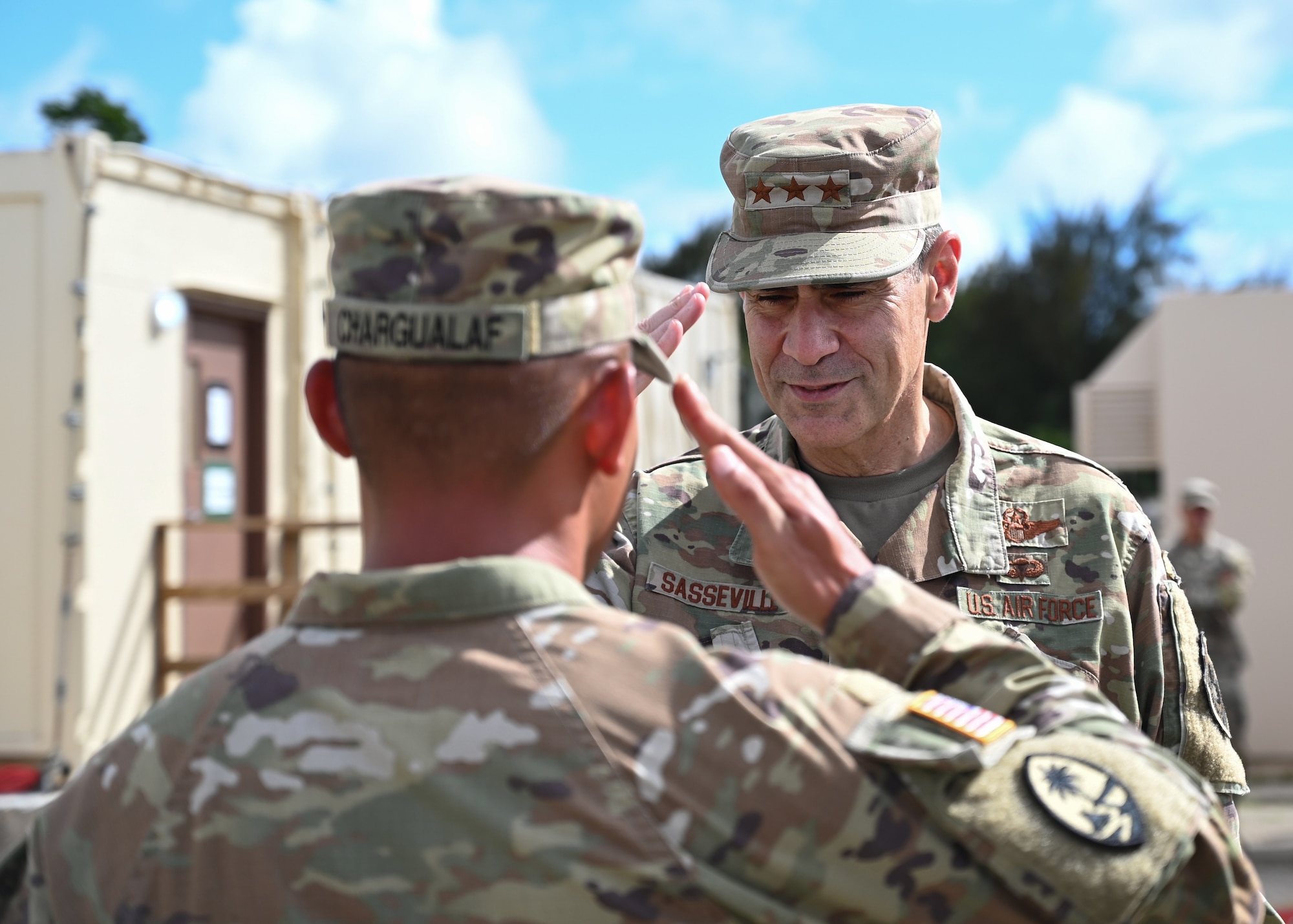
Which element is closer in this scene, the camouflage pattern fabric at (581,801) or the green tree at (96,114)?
the camouflage pattern fabric at (581,801)

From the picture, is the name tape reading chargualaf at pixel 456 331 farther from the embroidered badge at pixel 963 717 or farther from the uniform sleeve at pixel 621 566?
the uniform sleeve at pixel 621 566

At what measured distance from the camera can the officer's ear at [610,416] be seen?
150 cm

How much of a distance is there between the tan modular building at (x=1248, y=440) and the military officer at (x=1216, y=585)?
22.1 inches

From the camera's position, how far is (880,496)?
2.63 m

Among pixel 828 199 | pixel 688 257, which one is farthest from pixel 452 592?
pixel 688 257

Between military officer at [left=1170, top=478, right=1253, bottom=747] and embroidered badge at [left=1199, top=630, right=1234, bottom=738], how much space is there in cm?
691

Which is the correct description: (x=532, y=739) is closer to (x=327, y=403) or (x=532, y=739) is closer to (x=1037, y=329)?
(x=327, y=403)

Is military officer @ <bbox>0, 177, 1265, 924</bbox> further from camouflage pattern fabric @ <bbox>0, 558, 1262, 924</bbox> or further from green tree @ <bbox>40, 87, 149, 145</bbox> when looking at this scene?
green tree @ <bbox>40, 87, 149, 145</bbox>

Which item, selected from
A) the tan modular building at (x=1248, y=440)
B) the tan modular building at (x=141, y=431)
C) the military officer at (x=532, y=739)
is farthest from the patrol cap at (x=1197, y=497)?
the military officer at (x=532, y=739)

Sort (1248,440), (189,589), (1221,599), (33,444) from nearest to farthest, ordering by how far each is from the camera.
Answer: (33,444) → (189,589) → (1221,599) → (1248,440)

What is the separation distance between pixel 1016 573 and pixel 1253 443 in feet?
27.4

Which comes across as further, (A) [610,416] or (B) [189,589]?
(B) [189,589]

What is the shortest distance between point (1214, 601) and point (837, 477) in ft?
23.9

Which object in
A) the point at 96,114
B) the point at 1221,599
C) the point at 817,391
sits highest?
the point at 96,114
